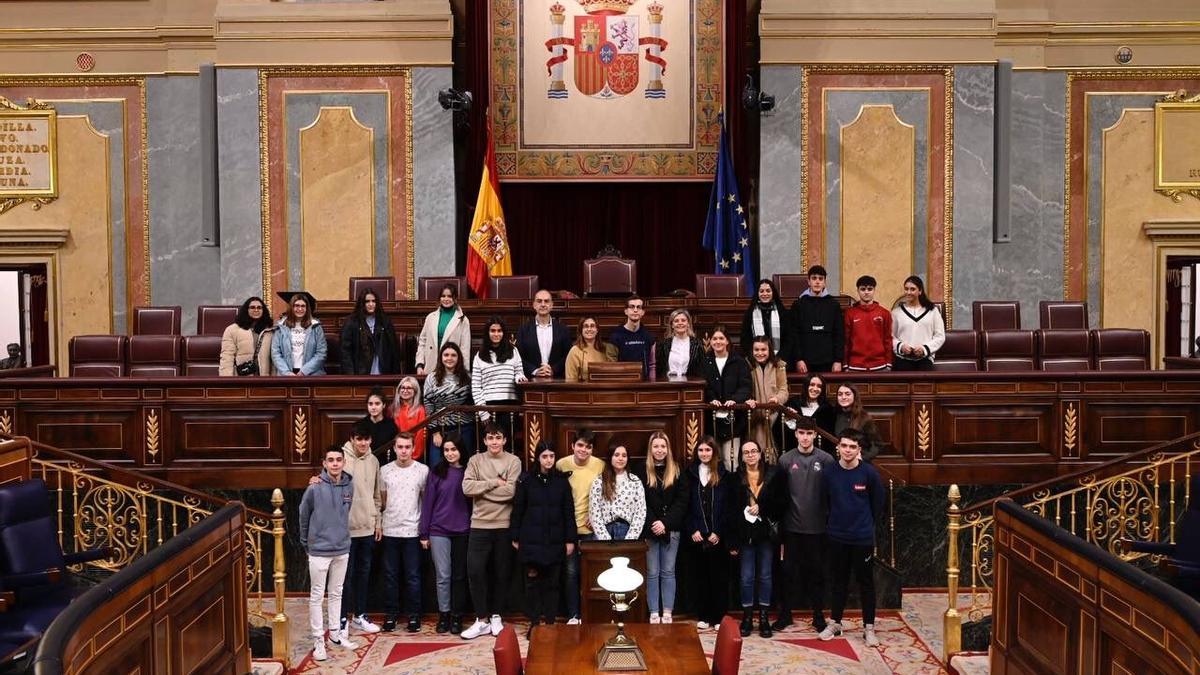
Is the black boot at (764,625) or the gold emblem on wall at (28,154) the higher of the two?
the gold emblem on wall at (28,154)

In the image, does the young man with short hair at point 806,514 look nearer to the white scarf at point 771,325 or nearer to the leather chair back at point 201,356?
the white scarf at point 771,325

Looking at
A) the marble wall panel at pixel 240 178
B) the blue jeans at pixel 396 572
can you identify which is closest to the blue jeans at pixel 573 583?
the blue jeans at pixel 396 572

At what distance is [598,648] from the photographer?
6309 millimetres

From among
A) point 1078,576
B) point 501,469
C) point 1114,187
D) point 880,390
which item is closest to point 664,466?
point 501,469

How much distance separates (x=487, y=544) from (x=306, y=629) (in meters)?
1.53

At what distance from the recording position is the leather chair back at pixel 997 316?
480 inches

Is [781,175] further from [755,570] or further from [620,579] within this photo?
[620,579]

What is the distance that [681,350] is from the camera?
9.18 metres

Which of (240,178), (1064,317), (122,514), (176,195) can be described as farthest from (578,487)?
(176,195)

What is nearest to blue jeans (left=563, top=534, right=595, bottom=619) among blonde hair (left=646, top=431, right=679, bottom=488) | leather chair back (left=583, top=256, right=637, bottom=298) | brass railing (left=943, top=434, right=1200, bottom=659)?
blonde hair (left=646, top=431, right=679, bottom=488)

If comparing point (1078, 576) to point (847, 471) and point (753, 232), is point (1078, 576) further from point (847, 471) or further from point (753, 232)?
point (753, 232)

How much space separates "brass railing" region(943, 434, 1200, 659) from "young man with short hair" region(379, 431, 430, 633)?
148 inches

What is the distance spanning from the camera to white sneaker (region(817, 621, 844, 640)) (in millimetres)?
8195

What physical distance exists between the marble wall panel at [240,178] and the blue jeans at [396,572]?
20.9 feet
